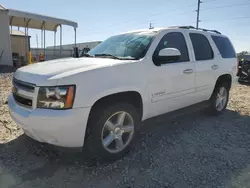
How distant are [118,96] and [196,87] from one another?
1983 mm

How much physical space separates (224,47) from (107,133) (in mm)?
3852

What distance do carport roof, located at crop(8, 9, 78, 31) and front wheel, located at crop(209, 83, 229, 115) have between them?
1355 centimetres

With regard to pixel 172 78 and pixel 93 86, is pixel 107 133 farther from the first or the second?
pixel 172 78

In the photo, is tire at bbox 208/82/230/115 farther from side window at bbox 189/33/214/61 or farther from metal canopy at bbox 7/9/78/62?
metal canopy at bbox 7/9/78/62

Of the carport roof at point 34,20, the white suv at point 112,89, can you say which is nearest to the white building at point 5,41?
the carport roof at point 34,20

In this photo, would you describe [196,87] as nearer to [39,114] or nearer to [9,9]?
[39,114]

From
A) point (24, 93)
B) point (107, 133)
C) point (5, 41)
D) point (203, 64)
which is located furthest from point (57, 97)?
→ point (5, 41)

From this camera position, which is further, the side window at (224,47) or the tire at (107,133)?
the side window at (224,47)

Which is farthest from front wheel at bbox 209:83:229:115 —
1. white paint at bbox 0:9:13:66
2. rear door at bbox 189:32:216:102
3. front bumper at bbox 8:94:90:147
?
white paint at bbox 0:9:13:66

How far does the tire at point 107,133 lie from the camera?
2916 mm

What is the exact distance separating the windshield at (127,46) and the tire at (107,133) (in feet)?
2.86

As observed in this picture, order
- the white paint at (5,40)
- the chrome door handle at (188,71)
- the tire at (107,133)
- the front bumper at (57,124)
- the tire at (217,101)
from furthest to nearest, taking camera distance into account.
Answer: the white paint at (5,40) < the tire at (217,101) < the chrome door handle at (188,71) < the tire at (107,133) < the front bumper at (57,124)

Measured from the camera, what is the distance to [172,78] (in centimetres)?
379

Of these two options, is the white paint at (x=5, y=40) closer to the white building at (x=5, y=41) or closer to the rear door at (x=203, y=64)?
the white building at (x=5, y=41)
